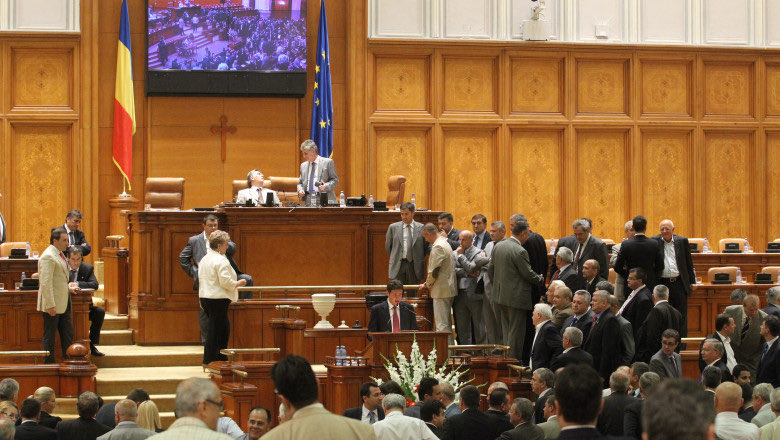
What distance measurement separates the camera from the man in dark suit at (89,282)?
10.2 m

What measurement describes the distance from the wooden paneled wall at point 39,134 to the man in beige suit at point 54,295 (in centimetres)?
510

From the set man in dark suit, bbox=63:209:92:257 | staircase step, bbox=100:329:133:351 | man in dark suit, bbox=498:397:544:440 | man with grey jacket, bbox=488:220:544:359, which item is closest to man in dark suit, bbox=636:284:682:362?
man with grey jacket, bbox=488:220:544:359

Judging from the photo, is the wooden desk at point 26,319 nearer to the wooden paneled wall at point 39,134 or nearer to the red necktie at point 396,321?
the red necktie at point 396,321

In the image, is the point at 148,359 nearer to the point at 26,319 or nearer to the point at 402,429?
the point at 26,319

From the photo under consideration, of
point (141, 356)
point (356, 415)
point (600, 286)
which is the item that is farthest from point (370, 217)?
point (356, 415)

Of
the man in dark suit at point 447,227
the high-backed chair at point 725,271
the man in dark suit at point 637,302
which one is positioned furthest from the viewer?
the high-backed chair at point 725,271

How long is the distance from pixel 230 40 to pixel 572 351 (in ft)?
28.4

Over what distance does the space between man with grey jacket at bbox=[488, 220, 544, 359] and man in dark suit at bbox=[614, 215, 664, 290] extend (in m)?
0.76

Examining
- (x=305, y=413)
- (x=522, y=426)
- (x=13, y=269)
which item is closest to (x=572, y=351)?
(x=522, y=426)

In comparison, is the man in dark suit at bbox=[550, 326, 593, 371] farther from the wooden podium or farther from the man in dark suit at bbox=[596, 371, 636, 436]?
the wooden podium

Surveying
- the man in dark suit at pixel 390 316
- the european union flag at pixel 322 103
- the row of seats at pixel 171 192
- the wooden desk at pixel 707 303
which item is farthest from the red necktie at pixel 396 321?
the european union flag at pixel 322 103

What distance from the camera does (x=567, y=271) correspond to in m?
9.28

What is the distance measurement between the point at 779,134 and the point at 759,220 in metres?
1.28

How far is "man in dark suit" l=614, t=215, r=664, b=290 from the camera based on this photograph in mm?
9516
